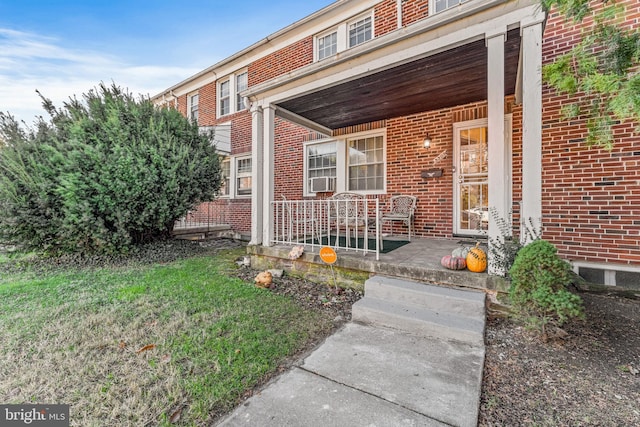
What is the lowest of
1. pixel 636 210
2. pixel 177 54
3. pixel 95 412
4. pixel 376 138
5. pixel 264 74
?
pixel 95 412

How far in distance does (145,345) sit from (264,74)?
7590 millimetres

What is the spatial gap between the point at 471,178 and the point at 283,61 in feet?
18.7

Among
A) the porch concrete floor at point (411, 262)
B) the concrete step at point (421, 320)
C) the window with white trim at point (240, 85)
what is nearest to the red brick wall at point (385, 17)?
the window with white trim at point (240, 85)

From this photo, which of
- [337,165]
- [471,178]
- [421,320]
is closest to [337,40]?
[337,165]

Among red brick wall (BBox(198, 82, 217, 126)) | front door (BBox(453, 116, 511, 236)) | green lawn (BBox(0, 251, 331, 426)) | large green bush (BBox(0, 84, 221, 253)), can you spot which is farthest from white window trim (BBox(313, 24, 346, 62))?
green lawn (BBox(0, 251, 331, 426))

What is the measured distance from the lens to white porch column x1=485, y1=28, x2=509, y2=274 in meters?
2.61

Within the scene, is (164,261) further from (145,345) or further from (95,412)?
(95,412)

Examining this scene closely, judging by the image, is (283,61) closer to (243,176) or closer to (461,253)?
(243,176)

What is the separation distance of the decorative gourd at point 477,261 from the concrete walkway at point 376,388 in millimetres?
859

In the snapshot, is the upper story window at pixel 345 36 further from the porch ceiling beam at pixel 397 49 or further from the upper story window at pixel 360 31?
the porch ceiling beam at pixel 397 49

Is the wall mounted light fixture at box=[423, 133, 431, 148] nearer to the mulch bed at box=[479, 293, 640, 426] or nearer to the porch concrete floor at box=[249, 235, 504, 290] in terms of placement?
the porch concrete floor at box=[249, 235, 504, 290]

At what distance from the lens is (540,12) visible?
2465 mm

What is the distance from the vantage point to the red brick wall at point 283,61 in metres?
7.04

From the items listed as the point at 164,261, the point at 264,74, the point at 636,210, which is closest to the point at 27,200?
the point at 164,261
